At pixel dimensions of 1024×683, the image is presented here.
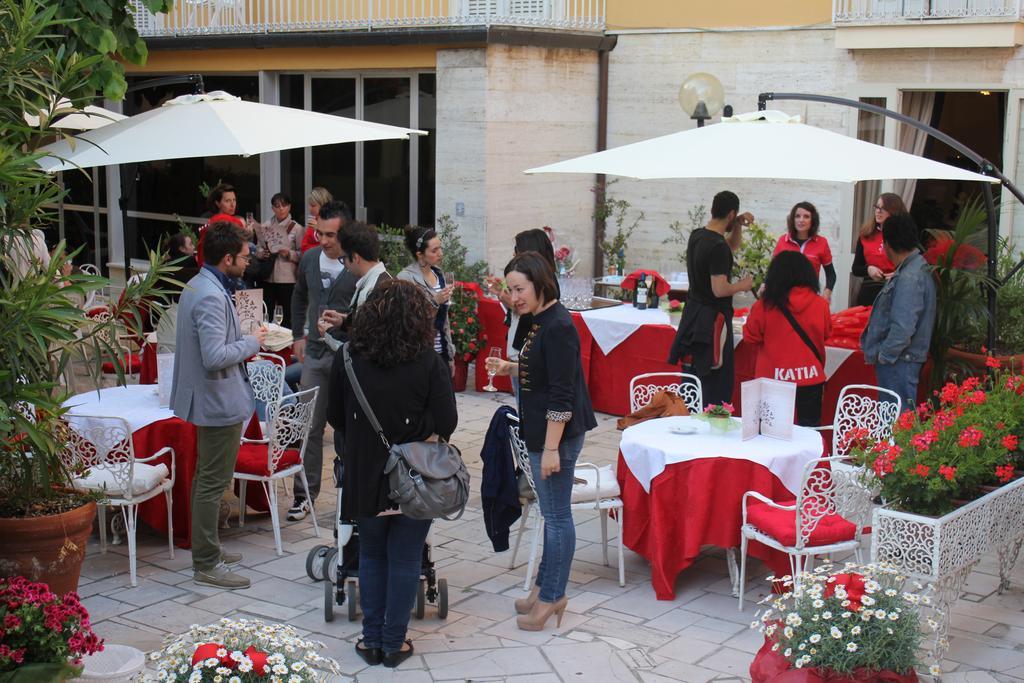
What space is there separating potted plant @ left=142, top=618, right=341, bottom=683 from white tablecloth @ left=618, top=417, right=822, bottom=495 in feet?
9.42

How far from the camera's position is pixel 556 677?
18.1 feet

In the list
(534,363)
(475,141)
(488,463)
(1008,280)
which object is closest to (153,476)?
(488,463)

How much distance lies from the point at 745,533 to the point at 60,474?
337 centimetres

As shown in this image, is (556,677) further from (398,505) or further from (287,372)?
(287,372)

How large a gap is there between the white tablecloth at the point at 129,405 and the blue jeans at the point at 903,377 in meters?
4.63

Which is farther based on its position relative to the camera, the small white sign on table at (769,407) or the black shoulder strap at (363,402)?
the small white sign on table at (769,407)

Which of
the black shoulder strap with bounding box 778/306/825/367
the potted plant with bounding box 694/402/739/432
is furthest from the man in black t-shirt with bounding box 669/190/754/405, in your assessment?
the potted plant with bounding box 694/402/739/432

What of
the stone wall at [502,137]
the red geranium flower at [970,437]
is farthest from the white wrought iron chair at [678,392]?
the stone wall at [502,137]

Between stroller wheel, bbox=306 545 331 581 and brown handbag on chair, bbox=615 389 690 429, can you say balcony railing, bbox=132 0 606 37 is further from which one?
stroller wheel, bbox=306 545 331 581

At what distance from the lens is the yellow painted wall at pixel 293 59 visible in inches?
557

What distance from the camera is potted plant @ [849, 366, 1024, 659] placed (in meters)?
5.40

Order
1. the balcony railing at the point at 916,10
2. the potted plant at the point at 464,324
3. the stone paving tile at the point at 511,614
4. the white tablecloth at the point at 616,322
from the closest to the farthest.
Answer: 1. the stone paving tile at the point at 511,614
2. the white tablecloth at the point at 616,322
3. the potted plant at the point at 464,324
4. the balcony railing at the point at 916,10

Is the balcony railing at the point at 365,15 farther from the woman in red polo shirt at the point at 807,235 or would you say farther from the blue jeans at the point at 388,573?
the blue jeans at the point at 388,573

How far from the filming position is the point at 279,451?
23.9ft
